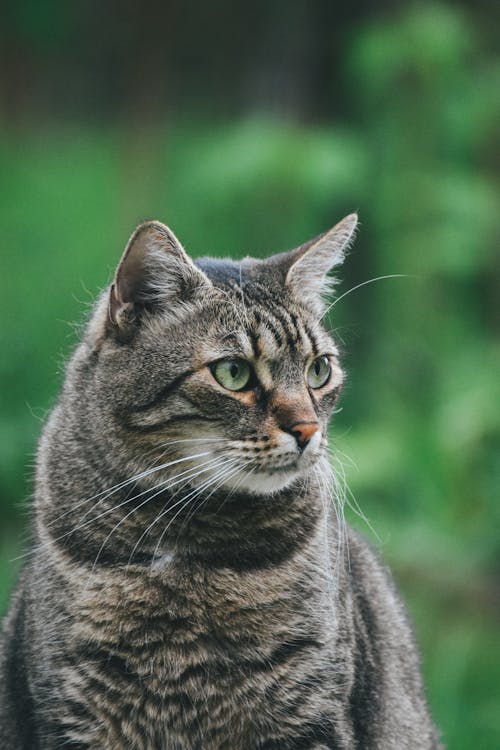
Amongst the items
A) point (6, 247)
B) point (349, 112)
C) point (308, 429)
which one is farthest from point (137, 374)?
point (6, 247)

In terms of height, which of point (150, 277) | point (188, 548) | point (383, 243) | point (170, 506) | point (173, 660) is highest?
point (383, 243)

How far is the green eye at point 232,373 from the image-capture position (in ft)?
7.59

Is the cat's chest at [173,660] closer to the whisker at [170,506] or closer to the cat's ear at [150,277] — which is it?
the whisker at [170,506]

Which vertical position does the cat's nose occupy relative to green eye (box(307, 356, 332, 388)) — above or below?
below

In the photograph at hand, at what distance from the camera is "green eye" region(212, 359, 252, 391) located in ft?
7.59

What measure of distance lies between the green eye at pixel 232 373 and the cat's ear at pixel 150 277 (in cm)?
21

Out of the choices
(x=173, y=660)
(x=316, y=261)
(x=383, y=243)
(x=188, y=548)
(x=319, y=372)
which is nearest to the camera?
(x=173, y=660)

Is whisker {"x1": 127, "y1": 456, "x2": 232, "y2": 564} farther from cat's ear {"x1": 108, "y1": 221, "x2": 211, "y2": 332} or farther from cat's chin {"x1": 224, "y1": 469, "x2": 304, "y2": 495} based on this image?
cat's ear {"x1": 108, "y1": 221, "x2": 211, "y2": 332}

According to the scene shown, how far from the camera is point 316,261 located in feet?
8.77

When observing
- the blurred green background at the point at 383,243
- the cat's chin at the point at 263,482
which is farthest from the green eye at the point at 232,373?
the blurred green background at the point at 383,243

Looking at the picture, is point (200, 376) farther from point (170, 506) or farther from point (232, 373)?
point (170, 506)

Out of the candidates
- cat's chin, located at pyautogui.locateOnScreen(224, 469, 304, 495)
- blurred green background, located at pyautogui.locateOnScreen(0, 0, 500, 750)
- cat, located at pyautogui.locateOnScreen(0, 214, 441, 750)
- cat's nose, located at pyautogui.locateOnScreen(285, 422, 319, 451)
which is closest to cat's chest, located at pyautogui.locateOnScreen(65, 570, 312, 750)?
cat, located at pyautogui.locateOnScreen(0, 214, 441, 750)

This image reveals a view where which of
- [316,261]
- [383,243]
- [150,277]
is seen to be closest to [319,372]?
[316,261]

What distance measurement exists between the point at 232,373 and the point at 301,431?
0.71 ft
